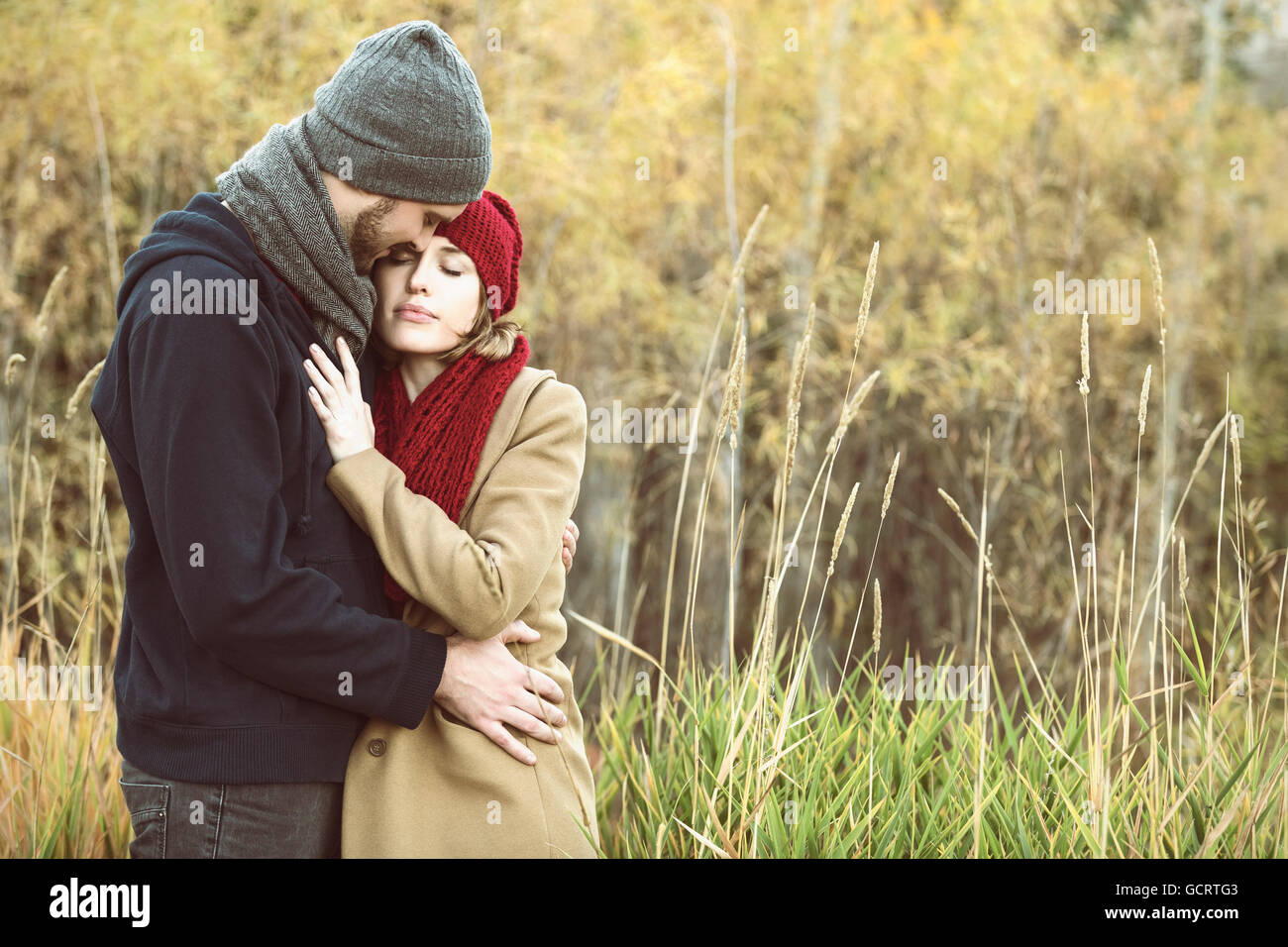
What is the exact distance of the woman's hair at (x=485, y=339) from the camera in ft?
5.38

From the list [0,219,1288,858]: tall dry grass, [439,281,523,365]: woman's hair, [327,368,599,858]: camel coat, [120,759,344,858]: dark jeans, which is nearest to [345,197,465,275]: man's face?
[439,281,523,365]: woman's hair

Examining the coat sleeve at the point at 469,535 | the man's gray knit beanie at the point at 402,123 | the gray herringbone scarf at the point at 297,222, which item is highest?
the man's gray knit beanie at the point at 402,123

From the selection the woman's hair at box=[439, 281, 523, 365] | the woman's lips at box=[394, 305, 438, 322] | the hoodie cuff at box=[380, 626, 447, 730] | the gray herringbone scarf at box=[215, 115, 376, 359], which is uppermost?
the gray herringbone scarf at box=[215, 115, 376, 359]

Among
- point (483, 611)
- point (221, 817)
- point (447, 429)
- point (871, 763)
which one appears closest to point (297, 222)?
point (447, 429)

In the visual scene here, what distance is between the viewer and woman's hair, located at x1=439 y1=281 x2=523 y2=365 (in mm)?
1640

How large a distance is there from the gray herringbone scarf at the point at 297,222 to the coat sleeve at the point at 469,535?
0.74 ft

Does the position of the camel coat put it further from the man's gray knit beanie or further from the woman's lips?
the man's gray knit beanie

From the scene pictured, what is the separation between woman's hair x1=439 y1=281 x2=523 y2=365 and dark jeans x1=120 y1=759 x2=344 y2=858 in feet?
2.08

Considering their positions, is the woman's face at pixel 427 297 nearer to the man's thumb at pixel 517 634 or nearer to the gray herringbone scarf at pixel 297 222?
the gray herringbone scarf at pixel 297 222

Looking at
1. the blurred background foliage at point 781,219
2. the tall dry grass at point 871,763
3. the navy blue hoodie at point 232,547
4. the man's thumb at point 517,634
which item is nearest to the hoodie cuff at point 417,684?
the navy blue hoodie at point 232,547

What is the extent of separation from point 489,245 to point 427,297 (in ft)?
0.43
